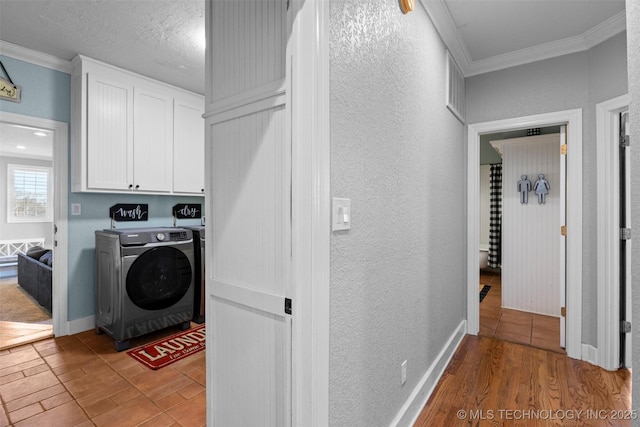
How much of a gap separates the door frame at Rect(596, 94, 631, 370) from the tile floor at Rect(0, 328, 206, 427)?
2.91 meters

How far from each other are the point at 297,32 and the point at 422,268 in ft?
5.02

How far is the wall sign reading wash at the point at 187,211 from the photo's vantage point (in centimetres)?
377

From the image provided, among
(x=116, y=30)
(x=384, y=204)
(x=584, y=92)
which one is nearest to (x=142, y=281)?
(x=116, y=30)

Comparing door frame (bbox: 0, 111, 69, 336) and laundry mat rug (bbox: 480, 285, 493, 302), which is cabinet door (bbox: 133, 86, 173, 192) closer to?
door frame (bbox: 0, 111, 69, 336)

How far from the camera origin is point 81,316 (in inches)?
119

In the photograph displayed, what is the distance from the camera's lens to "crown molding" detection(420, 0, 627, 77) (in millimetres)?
2135

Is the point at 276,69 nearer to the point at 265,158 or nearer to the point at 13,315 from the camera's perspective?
the point at 265,158

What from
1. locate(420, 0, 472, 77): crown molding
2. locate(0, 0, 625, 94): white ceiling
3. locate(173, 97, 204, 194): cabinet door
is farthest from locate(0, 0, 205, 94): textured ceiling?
locate(420, 0, 472, 77): crown molding

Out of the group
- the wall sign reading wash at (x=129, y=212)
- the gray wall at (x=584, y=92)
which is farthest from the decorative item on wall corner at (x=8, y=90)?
the gray wall at (x=584, y=92)

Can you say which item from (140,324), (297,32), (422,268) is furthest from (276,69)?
(140,324)

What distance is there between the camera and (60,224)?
113 inches

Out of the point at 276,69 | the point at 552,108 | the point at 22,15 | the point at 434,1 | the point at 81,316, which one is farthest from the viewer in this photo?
the point at 81,316

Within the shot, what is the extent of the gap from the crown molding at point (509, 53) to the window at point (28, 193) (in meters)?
8.17

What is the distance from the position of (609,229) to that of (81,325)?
A: 462 centimetres
